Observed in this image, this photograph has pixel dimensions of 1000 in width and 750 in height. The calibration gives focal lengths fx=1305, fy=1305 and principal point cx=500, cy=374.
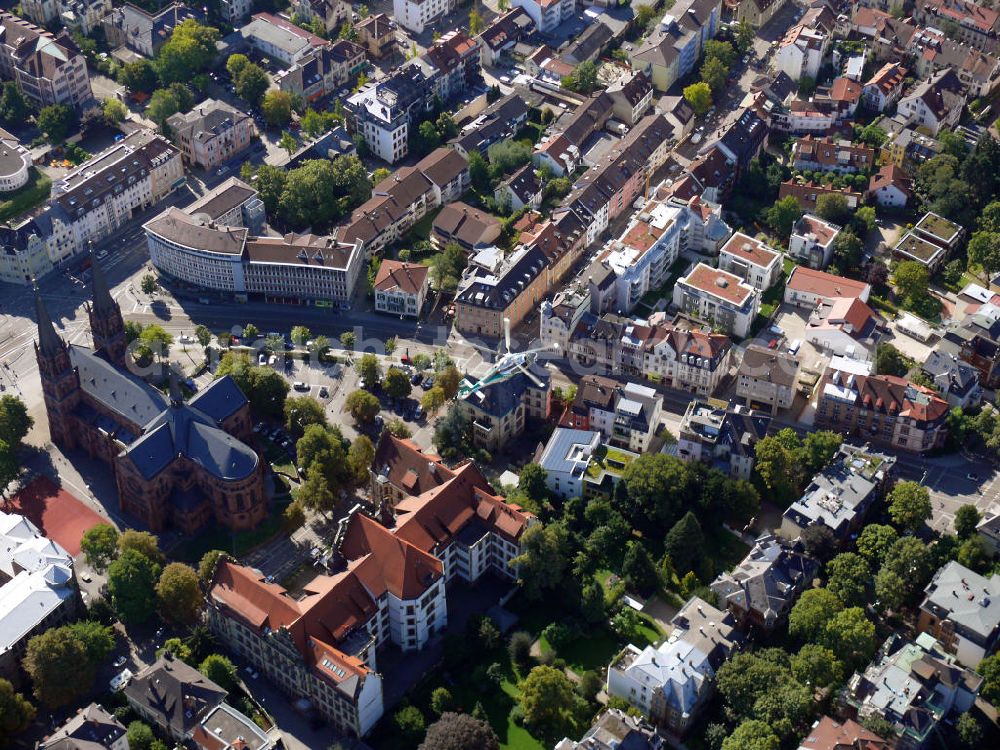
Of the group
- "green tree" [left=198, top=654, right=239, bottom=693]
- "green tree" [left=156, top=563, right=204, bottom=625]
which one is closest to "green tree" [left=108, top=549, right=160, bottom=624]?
"green tree" [left=156, top=563, right=204, bottom=625]

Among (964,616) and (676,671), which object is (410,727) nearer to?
(676,671)

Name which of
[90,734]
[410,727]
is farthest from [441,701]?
[90,734]

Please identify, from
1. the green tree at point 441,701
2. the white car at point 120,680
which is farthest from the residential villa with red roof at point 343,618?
the white car at point 120,680

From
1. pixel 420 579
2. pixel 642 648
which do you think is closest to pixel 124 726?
pixel 420 579

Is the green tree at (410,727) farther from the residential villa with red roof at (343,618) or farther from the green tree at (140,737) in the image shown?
the green tree at (140,737)

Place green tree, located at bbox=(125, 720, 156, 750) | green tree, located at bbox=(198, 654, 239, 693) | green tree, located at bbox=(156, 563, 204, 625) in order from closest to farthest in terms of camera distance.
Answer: green tree, located at bbox=(125, 720, 156, 750), green tree, located at bbox=(198, 654, 239, 693), green tree, located at bbox=(156, 563, 204, 625)

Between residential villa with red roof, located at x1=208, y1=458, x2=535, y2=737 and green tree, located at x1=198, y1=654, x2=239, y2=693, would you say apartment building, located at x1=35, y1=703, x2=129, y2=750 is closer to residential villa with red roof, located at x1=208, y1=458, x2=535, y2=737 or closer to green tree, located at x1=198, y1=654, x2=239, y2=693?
green tree, located at x1=198, y1=654, x2=239, y2=693
